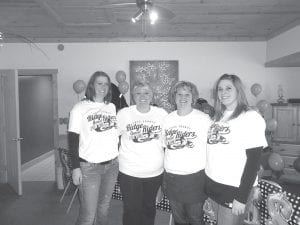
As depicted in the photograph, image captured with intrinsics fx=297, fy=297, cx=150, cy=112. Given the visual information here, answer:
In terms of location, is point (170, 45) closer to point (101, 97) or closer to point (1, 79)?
point (1, 79)

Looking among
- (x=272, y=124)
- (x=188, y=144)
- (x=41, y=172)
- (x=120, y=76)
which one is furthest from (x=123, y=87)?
(x=188, y=144)

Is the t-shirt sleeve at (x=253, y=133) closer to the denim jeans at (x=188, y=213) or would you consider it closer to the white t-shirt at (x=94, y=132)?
the denim jeans at (x=188, y=213)

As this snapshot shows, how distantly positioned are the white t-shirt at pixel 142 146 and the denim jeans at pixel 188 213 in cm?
29

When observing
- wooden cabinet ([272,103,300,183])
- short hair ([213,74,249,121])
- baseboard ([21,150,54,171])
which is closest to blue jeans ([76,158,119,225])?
short hair ([213,74,249,121])

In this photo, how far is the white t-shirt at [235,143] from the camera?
5.58 feet

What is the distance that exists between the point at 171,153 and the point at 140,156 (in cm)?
26

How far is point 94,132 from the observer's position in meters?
2.24

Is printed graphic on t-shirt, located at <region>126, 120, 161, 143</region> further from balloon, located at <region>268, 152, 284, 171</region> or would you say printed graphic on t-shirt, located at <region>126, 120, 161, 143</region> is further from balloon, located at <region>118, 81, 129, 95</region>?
balloon, located at <region>268, 152, 284, 171</region>

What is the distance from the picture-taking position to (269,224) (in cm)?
194

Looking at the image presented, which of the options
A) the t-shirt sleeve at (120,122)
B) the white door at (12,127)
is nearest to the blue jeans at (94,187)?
the t-shirt sleeve at (120,122)

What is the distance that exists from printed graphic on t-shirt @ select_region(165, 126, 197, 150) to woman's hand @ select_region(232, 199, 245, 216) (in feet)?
1.51

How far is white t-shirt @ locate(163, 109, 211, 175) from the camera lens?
200 cm

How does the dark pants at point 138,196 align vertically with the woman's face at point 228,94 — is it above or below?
below

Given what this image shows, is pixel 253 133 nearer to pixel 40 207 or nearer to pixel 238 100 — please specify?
pixel 238 100
